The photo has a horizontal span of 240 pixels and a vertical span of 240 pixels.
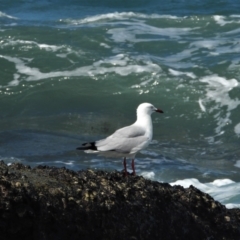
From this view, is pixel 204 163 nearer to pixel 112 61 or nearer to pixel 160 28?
pixel 112 61

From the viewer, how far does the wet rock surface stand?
4.64 meters

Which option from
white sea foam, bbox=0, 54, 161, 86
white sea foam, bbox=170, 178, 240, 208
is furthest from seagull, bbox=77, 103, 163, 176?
white sea foam, bbox=0, 54, 161, 86

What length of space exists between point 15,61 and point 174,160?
6046 millimetres

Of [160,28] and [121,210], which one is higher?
[160,28]

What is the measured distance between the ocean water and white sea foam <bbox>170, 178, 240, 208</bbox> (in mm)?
13

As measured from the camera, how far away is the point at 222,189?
28.6 ft

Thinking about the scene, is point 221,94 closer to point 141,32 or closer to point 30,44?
point 141,32

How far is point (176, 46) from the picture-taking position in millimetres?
→ 16578

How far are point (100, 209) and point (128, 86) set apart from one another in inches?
376

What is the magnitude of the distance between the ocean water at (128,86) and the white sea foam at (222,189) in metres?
0.01

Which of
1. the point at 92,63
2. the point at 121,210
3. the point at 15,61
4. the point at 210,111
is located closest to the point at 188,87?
the point at 210,111

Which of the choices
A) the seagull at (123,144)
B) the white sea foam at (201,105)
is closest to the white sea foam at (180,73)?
the white sea foam at (201,105)

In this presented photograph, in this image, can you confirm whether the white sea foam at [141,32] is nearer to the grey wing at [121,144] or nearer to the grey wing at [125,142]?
the grey wing at [125,142]

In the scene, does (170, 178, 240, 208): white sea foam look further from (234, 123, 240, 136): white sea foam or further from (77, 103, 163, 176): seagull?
(234, 123, 240, 136): white sea foam
